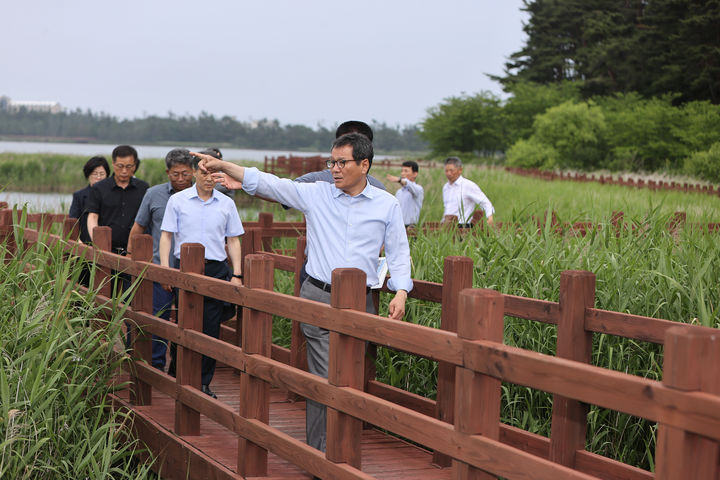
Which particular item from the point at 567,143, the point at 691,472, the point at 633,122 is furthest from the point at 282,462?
the point at 567,143

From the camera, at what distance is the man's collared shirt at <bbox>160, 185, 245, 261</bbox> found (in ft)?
20.7

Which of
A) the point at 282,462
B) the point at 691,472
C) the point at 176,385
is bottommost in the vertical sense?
the point at 282,462

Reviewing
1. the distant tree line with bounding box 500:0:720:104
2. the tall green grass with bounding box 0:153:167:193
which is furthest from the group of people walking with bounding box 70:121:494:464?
the distant tree line with bounding box 500:0:720:104

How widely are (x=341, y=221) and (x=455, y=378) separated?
1091 millimetres

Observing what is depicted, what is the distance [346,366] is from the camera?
3762 millimetres

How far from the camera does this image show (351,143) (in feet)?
15.4

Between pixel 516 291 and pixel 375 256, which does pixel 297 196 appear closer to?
pixel 375 256

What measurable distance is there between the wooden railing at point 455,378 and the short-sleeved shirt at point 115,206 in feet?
5.51

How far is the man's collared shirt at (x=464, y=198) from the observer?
10579 millimetres

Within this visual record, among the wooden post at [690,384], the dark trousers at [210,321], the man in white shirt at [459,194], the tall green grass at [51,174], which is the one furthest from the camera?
the tall green grass at [51,174]

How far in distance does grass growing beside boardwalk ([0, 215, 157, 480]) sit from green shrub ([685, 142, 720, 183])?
3173cm

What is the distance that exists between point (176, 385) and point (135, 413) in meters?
0.37

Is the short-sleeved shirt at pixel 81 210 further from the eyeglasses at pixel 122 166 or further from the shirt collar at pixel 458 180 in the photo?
the shirt collar at pixel 458 180

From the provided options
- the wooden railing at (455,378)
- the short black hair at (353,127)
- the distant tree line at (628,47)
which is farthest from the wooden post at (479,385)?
the distant tree line at (628,47)
